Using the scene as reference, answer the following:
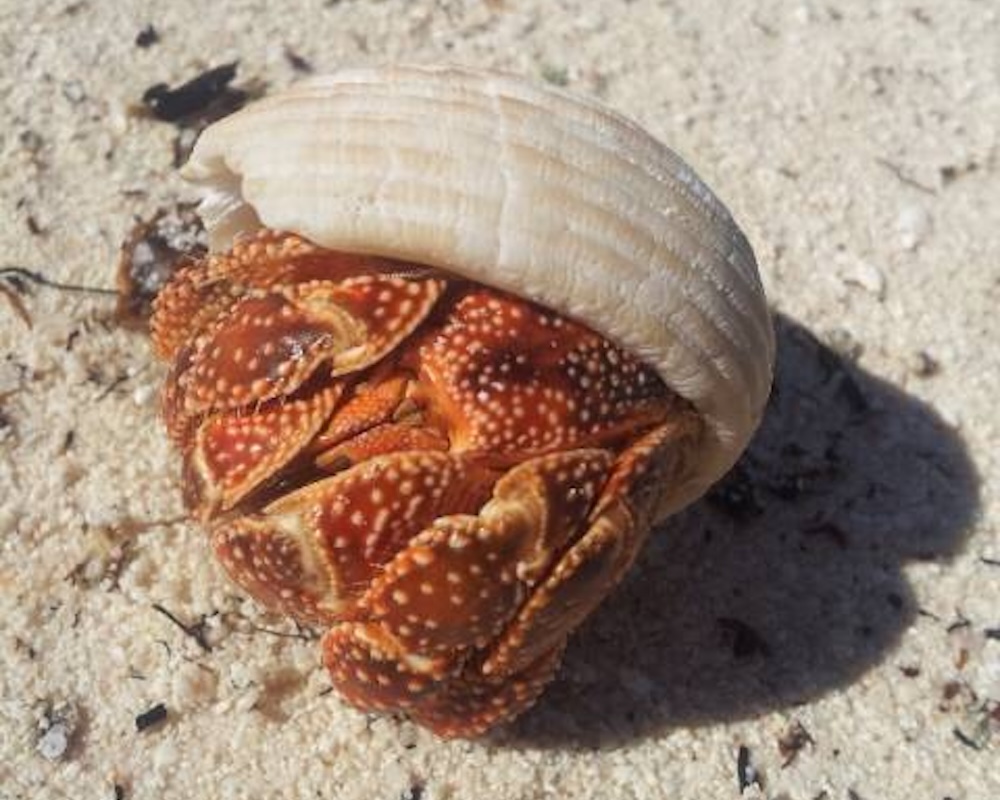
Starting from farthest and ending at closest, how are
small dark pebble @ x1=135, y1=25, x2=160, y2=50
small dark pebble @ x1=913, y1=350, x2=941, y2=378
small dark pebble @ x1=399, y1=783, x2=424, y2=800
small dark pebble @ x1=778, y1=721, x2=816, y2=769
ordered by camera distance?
1. small dark pebble @ x1=135, y1=25, x2=160, y2=50
2. small dark pebble @ x1=913, y1=350, x2=941, y2=378
3. small dark pebble @ x1=778, y1=721, x2=816, y2=769
4. small dark pebble @ x1=399, y1=783, x2=424, y2=800

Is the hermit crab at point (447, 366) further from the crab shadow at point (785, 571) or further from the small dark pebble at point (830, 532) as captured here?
the small dark pebble at point (830, 532)

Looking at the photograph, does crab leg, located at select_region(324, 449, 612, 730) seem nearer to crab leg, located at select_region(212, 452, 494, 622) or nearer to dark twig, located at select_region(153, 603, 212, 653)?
crab leg, located at select_region(212, 452, 494, 622)

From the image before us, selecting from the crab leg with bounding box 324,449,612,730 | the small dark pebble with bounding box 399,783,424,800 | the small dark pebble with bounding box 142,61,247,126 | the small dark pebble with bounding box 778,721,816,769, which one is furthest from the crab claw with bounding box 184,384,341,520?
the small dark pebble with bounding box 142,61,247,126

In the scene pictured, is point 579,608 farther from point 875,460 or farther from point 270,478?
point 875,460

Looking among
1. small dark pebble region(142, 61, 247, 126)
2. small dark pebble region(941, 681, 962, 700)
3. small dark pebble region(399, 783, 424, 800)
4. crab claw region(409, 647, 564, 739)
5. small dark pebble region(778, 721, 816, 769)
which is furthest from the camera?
small dark pebble region(142, 61, 247, 126)

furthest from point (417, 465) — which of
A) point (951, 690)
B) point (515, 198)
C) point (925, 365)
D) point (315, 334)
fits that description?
point (925, 365)

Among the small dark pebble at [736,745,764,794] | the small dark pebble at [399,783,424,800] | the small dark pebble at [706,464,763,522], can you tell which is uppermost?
the small dark pebble at [399,783,424,800]
